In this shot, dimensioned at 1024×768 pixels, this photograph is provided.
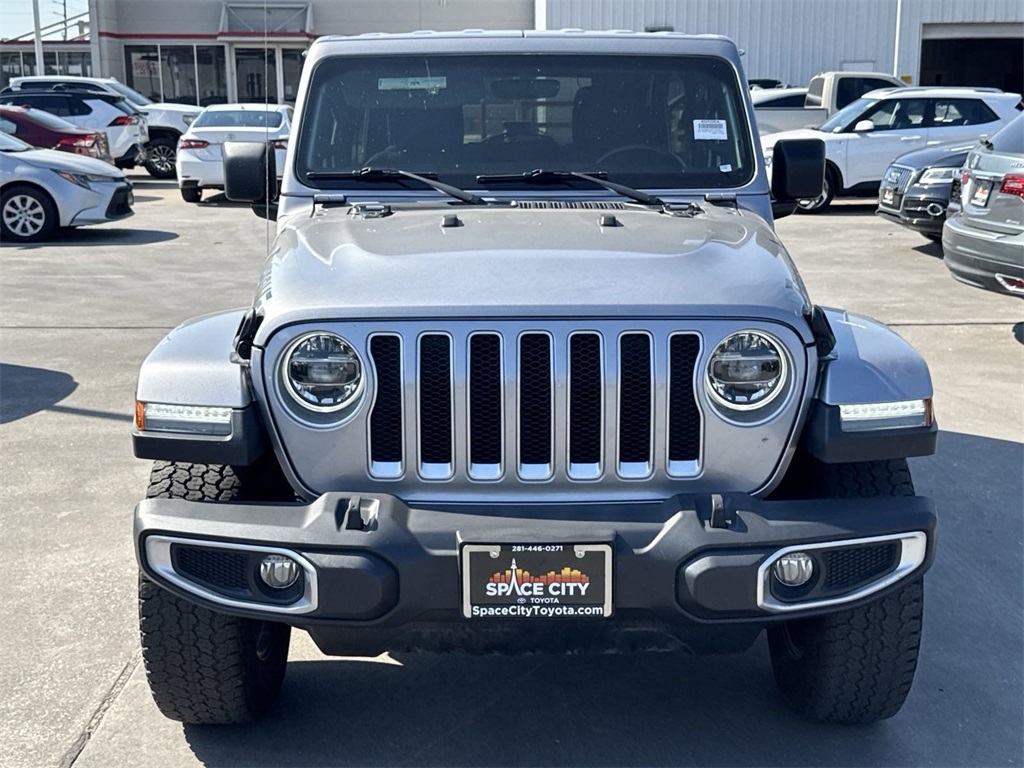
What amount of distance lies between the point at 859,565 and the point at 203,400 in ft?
5.47

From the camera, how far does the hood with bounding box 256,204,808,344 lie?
9.89 feet

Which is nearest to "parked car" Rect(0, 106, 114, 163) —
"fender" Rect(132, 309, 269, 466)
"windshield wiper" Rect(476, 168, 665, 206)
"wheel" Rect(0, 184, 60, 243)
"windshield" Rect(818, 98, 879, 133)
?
"wheel" Rect(0, 184, 60, 243)

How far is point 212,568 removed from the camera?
2998 mm

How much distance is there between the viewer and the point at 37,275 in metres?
11.9

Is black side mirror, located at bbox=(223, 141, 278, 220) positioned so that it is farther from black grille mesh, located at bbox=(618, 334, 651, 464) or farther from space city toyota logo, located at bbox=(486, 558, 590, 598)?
space city toyota logo, located at bbox=(486, 558, 590, 598)

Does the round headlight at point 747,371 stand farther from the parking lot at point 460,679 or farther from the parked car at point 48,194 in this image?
the parked car at point 48,194

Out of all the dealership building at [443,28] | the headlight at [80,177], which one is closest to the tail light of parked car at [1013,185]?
the headlight at [80,177]

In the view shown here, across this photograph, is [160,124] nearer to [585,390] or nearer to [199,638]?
[199,638]

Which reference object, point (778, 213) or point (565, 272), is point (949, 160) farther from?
point (565, 272)

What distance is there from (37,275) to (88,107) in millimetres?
10749

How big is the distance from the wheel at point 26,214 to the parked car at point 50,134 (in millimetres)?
3318

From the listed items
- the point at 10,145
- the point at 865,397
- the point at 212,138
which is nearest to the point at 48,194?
the point at 10,145

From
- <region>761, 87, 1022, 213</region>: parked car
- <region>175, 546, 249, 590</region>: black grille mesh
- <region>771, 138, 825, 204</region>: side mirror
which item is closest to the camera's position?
<region>175, 546, 249, 590</region>: black grille mesh

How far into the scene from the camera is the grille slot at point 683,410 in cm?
303
